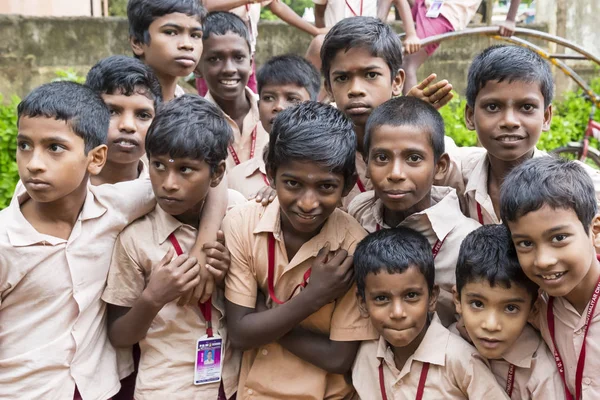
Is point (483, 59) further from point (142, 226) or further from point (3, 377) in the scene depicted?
point (3, 377)

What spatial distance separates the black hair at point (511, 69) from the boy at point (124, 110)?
4.85ft

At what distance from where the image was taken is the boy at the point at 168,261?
9.30ft

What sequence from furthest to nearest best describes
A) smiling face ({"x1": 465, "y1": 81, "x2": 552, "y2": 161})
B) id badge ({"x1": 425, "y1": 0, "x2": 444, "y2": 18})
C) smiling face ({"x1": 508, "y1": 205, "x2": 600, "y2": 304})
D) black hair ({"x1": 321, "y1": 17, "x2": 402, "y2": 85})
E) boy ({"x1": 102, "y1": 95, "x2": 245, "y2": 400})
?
id badge ({"x1": 425, "y1": 0, "x2": 444, "y2": 18}), black hair ({"x1": 321, "y1": 17, "x2": 402, "y2": 85}), smiling face ({"x1": 465, "y1": 81, "x2": 552, "y2": 161}), boy ({"x1": 102, "y1": 95, "x2": 245, "y2": 400}), smiling face ({"x1": 508, "y1": 205, "x2": 600, "y2": 304})

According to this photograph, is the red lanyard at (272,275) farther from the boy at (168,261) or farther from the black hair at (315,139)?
the black hair at (315,139)

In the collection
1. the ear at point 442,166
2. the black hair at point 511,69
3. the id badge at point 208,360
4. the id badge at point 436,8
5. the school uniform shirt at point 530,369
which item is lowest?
the id badge at point 208,360

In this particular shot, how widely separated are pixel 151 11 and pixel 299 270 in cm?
185

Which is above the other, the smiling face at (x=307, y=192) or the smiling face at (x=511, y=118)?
the smiling face at (x=511, y=118)

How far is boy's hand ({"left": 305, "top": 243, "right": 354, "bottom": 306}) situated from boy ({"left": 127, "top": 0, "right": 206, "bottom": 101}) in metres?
1.59

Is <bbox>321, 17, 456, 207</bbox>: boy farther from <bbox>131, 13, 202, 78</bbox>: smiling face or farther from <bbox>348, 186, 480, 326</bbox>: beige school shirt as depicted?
<bbox>131, 13, 202, 78</bbox>: smiling face

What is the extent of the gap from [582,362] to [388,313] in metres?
0.68

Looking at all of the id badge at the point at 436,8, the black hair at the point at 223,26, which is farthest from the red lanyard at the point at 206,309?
the id badge at the point at 436,8

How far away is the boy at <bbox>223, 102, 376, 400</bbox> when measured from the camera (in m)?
2.77

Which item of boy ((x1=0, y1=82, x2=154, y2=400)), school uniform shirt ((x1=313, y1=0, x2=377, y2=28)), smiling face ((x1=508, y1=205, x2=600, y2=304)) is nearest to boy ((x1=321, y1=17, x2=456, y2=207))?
smiling face ((x1=508, y1=205, x2=600, y2=304))

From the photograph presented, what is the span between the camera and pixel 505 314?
2650mm
